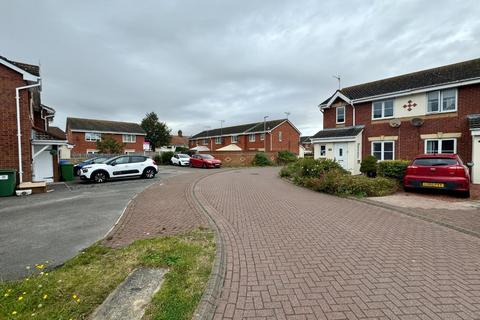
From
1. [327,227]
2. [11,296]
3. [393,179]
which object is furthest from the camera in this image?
[393,179]

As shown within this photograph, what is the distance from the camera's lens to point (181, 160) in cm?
3189

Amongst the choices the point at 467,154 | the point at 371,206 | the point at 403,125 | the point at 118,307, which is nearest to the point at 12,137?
the point at 118,307

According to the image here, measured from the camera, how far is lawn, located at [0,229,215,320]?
9.34ft

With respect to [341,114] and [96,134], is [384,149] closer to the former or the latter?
[341,114]

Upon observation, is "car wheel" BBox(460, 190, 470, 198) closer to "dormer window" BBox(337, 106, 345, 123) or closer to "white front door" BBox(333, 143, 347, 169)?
"white front door" BBox(333, 143, 347, 169)

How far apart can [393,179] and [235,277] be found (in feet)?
34.2

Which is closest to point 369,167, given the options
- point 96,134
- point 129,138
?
point 129,138

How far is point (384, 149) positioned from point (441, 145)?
3.20 m

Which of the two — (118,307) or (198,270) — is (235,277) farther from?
(118,307)

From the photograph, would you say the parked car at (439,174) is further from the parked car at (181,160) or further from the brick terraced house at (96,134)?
the brick terraced house at (96,134)

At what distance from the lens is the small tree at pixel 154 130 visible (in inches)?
2314

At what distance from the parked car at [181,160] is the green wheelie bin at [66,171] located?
15.9m

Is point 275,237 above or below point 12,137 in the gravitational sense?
below

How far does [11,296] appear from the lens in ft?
10.3
